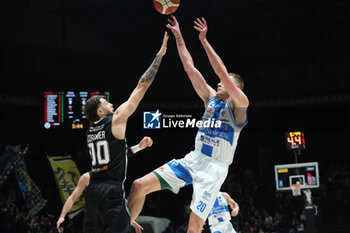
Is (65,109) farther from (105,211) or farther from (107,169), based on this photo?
(105,211)

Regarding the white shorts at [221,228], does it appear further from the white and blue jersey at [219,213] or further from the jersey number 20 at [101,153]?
the jersey number 20 at [101,153]

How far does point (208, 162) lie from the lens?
5.89m

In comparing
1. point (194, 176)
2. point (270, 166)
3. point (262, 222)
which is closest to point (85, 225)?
point (194, 176)

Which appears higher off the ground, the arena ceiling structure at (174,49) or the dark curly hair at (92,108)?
the arena ceiling structure at (174,49)

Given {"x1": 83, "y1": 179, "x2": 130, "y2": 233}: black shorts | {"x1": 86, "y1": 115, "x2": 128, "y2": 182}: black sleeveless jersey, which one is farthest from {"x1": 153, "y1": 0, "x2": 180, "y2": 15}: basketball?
{"x1": 83, "y1": 179, "x2": 130, "y2": 233}: black shorts

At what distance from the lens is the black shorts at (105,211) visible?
15.4 feet

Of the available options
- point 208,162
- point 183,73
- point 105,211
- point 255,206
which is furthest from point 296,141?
point 105,211

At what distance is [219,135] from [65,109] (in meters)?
10.9

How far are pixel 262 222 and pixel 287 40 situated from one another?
7.53 metres

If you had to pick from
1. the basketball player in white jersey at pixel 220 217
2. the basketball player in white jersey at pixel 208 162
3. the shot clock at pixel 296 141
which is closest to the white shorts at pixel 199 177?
the basketball player in white jersey at pixel 208 162

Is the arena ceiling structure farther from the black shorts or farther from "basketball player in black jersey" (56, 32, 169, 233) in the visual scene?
the black shorts

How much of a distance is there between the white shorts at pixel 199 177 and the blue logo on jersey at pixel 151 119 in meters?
13.4

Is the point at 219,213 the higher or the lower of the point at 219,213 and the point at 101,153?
the lower

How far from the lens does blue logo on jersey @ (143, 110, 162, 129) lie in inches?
763
